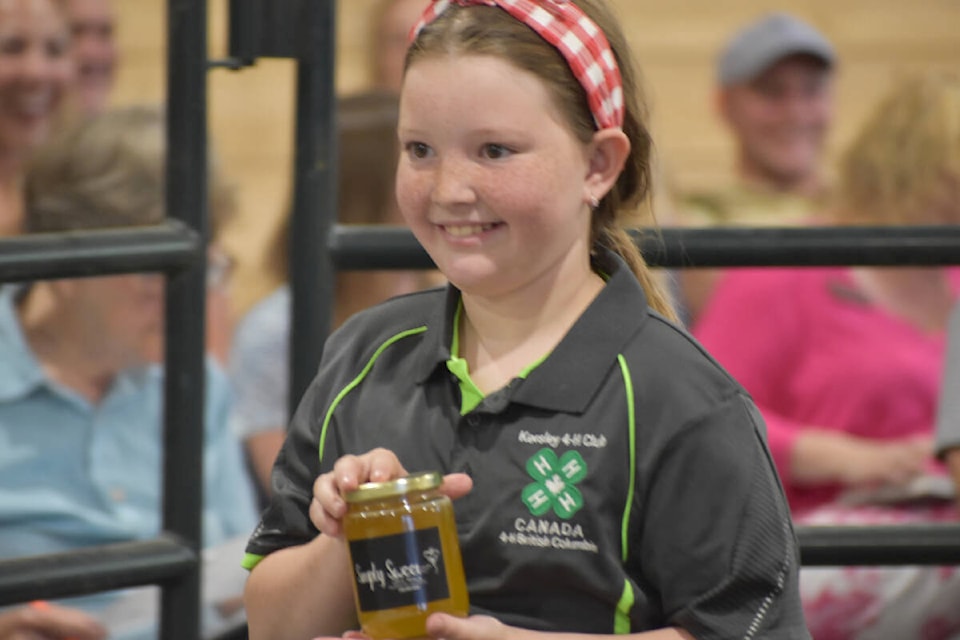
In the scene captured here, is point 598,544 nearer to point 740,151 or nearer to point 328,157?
point 328,157

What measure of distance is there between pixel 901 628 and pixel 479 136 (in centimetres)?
133

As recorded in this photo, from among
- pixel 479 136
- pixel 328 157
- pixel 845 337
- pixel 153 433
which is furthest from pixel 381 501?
pixel 845 337

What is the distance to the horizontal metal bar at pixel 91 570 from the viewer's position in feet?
5.04

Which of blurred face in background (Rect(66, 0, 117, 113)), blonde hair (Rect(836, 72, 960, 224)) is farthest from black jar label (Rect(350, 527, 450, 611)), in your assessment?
blurred face in background (Rect(66, 0, 117, 113))

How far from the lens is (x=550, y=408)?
3.80 feet

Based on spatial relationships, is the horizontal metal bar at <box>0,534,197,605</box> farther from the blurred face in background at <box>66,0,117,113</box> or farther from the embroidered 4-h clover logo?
the blurred face in background at <box>66,0,117,113</box>

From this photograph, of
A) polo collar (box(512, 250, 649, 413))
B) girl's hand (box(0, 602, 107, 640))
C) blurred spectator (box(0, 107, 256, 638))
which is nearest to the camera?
polo collar (box(512, 250, 649, 413))

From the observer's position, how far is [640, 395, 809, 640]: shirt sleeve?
3.69ft

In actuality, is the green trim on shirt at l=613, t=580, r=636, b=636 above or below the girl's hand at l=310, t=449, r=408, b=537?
below

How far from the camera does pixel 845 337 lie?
2719mm

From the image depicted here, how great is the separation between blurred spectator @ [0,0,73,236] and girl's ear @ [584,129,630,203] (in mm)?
1895

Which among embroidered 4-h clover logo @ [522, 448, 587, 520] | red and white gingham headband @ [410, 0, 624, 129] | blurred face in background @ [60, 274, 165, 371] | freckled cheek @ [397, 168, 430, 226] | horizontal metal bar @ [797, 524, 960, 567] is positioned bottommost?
horizontal metal bar @ [797, 524, 960, 567]

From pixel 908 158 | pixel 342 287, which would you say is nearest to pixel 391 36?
pixel 342 287

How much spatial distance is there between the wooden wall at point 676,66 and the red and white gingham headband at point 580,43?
3.26 metres
